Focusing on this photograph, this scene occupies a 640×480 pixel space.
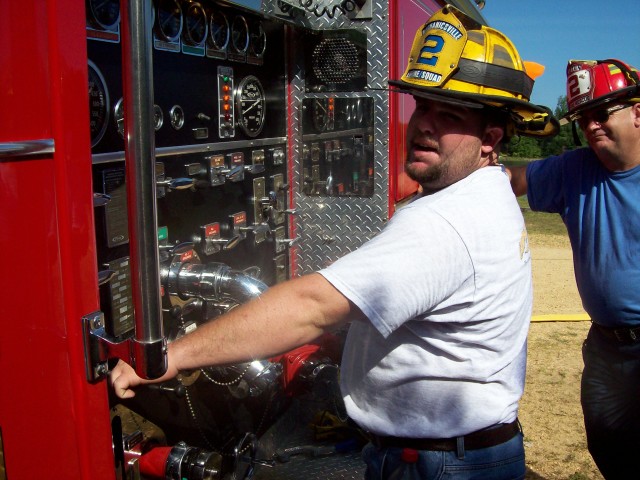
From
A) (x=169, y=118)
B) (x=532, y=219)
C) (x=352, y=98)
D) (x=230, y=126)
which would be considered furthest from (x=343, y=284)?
(x=532, y=219)

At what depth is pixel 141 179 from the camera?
1.31m

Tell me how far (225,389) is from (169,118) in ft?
4.27

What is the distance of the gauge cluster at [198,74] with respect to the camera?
2.15 metres

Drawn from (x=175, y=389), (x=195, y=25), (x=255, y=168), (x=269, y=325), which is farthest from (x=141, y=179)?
(x=255, y=168)

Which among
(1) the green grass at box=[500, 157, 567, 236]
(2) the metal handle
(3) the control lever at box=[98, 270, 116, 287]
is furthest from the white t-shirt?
(1) the green grass at box=[500, 157, 567, 236]

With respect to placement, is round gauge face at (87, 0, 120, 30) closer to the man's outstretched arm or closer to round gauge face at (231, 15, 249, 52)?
round gauge face at (231, 15, 249, 52)

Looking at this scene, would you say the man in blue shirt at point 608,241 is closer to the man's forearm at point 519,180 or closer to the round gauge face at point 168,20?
the man's forearm at point 519,180

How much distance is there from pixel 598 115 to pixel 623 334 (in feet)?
3.29

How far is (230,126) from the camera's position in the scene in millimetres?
3035

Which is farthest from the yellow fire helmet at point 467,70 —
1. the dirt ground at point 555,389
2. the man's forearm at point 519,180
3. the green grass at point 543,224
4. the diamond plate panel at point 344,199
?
the green grass at point 543,224

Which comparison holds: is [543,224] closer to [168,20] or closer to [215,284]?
[215,284]

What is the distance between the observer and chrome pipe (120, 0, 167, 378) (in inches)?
50.2

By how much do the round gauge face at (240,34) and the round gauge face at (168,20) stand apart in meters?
0.45

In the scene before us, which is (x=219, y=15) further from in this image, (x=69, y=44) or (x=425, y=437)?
(x=425, y=437)
